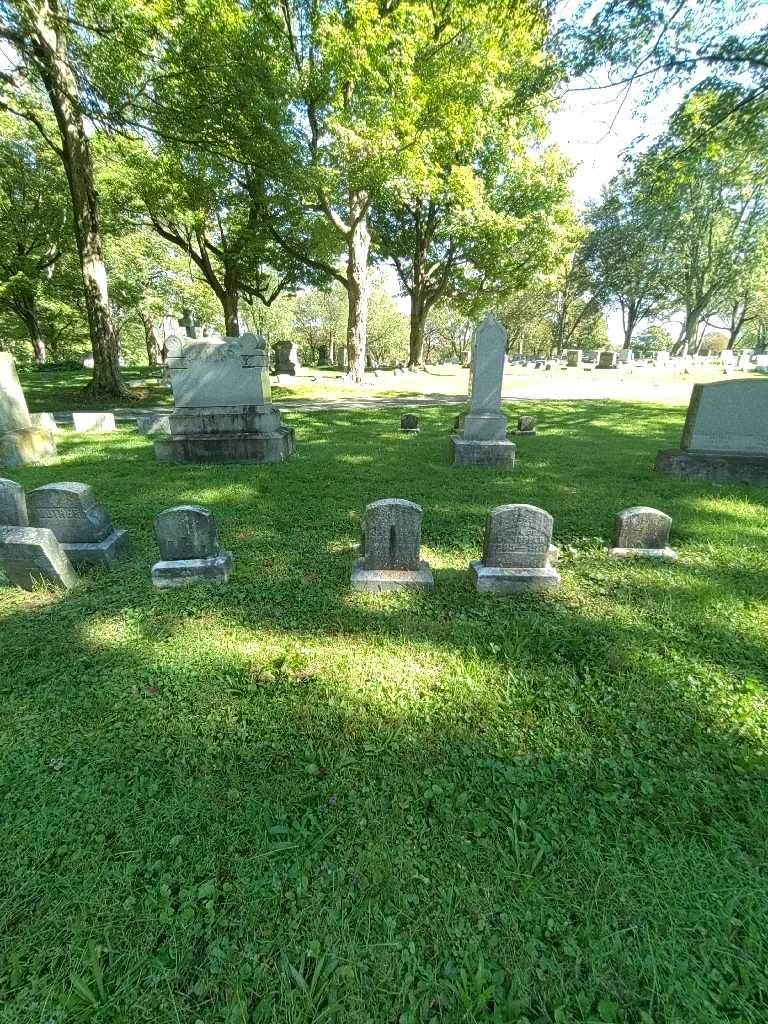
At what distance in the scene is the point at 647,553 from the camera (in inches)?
160

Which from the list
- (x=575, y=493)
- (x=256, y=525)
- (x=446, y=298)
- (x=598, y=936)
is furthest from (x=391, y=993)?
(x=446, y=298)

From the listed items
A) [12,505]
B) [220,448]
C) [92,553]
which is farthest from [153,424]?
[92,553]

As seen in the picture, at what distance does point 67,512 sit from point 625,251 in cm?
4680

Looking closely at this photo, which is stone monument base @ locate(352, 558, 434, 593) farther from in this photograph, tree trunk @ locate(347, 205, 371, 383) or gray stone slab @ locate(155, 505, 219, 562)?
tree trunk @ locate(347, 205, 371, 383)

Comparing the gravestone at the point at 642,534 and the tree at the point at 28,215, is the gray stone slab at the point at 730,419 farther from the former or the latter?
the tree at the point at 28,215

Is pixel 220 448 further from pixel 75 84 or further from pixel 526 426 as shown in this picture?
pixel 75 84

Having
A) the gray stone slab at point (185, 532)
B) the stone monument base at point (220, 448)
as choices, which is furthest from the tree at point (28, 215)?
the gray stone slab at point (185, 532)

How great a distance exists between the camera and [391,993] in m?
1.36

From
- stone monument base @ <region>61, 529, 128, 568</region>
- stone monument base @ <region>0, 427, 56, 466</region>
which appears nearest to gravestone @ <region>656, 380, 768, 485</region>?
stone monument base @ <region>61, 529, 128, 568</region>

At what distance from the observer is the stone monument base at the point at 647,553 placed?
405cm

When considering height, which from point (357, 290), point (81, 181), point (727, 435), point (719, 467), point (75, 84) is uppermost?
point (75, 84)

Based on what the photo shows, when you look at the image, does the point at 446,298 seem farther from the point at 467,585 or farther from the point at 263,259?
the point at 467,585

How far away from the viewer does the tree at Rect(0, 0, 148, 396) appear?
978 centimetres

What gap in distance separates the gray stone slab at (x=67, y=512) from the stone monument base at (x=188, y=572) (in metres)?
0.82
